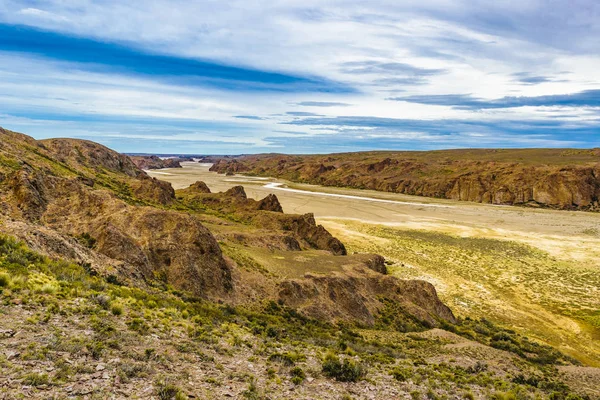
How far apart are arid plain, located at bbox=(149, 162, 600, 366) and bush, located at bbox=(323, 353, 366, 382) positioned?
940 inches

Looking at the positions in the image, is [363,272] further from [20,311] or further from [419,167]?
[419,167]

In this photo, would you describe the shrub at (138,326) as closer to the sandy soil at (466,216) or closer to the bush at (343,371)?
the bush at (343,371)

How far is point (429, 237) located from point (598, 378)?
48.4 meters

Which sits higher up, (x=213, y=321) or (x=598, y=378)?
(x=213, y=321)

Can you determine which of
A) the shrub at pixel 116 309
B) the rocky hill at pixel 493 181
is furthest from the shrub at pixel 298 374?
the rocky hill at pixel 493 181

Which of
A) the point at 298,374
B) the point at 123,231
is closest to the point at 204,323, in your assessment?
the point at 298,374

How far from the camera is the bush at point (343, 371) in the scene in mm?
13781

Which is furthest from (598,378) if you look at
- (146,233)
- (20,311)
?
(146,233)

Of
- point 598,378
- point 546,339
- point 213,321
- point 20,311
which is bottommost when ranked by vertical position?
point 546,339

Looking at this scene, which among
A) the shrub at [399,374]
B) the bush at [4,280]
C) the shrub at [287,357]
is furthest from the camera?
the shrub at [399,374]

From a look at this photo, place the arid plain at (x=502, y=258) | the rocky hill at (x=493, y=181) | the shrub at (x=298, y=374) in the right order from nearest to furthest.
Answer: the shrub at (x=298, y=374), the arid plain at (x=502, y=258), the rocky hill at (x=493, y=181)

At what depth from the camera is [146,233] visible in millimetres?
26000

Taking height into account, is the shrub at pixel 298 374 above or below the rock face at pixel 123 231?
below

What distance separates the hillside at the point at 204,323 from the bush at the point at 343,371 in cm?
5
